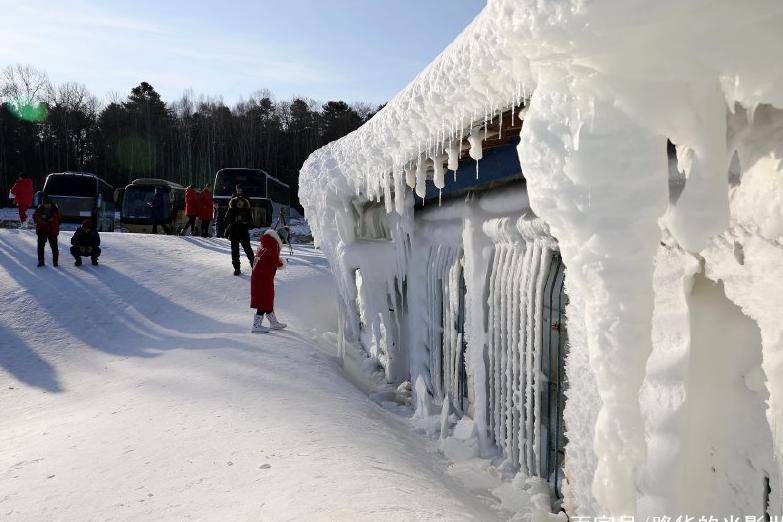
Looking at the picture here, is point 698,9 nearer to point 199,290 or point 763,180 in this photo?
point 763,180

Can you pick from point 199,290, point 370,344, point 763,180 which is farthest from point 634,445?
point 199,290

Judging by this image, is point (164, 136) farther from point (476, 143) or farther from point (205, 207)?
point (476, 143)

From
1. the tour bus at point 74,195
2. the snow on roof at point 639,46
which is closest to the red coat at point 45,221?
the tour bus at point 74,195

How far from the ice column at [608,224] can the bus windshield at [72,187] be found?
59.3 feet

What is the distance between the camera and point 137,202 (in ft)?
61.3

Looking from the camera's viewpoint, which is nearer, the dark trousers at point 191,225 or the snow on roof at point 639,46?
the snow on roof at point 639,46

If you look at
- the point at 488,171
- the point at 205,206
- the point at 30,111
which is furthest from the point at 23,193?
the point at 30,111

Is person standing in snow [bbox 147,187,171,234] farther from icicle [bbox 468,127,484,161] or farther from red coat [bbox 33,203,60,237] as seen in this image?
icicle [bbox 468,127,484,161]

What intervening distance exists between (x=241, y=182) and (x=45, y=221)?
9569 mm

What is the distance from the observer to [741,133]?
1.44 meters

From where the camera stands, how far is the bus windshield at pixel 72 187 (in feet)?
56.0

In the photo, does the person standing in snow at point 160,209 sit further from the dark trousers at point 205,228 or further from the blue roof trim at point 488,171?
the blue roof trim at point 488,171

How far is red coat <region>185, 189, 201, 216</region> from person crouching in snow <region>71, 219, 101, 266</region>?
12.6 feet

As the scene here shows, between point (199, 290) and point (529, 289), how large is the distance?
7.30 m
